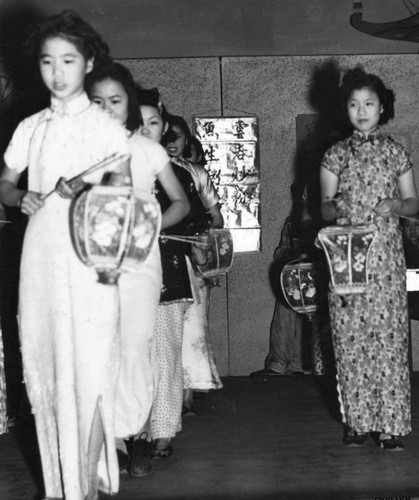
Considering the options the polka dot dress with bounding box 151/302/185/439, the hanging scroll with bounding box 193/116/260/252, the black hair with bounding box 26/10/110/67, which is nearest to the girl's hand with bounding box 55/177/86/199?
the black hair with bounding box 26/10/110/67

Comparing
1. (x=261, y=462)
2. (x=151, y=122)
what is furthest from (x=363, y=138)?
(x=261, y=462)

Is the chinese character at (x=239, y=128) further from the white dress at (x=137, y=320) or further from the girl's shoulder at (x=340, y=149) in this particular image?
the white dress at (x=137, y=320)

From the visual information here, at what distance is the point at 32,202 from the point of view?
3277mm

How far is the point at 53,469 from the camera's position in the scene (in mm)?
3463

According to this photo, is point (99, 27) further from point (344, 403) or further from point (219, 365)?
point (344, 403)

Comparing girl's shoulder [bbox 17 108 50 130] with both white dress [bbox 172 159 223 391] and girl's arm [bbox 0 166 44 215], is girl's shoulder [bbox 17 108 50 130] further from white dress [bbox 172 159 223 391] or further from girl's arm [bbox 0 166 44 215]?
white dress [bbox 172 159 223 391]

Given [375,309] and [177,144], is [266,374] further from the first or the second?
[375,309]

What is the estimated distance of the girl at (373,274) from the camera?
4.61 metres

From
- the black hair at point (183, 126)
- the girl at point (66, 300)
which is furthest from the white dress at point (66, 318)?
the black hair at point (183, 126)

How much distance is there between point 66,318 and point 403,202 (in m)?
1.86

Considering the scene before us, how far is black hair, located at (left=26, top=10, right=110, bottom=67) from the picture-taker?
3.40 m

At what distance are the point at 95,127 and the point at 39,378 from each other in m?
0.84

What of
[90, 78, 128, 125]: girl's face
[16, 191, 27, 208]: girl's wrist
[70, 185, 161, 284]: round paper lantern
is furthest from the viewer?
[90, 78, 128, 125]: girl's face

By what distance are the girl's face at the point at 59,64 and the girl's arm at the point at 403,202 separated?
5.33 ft
